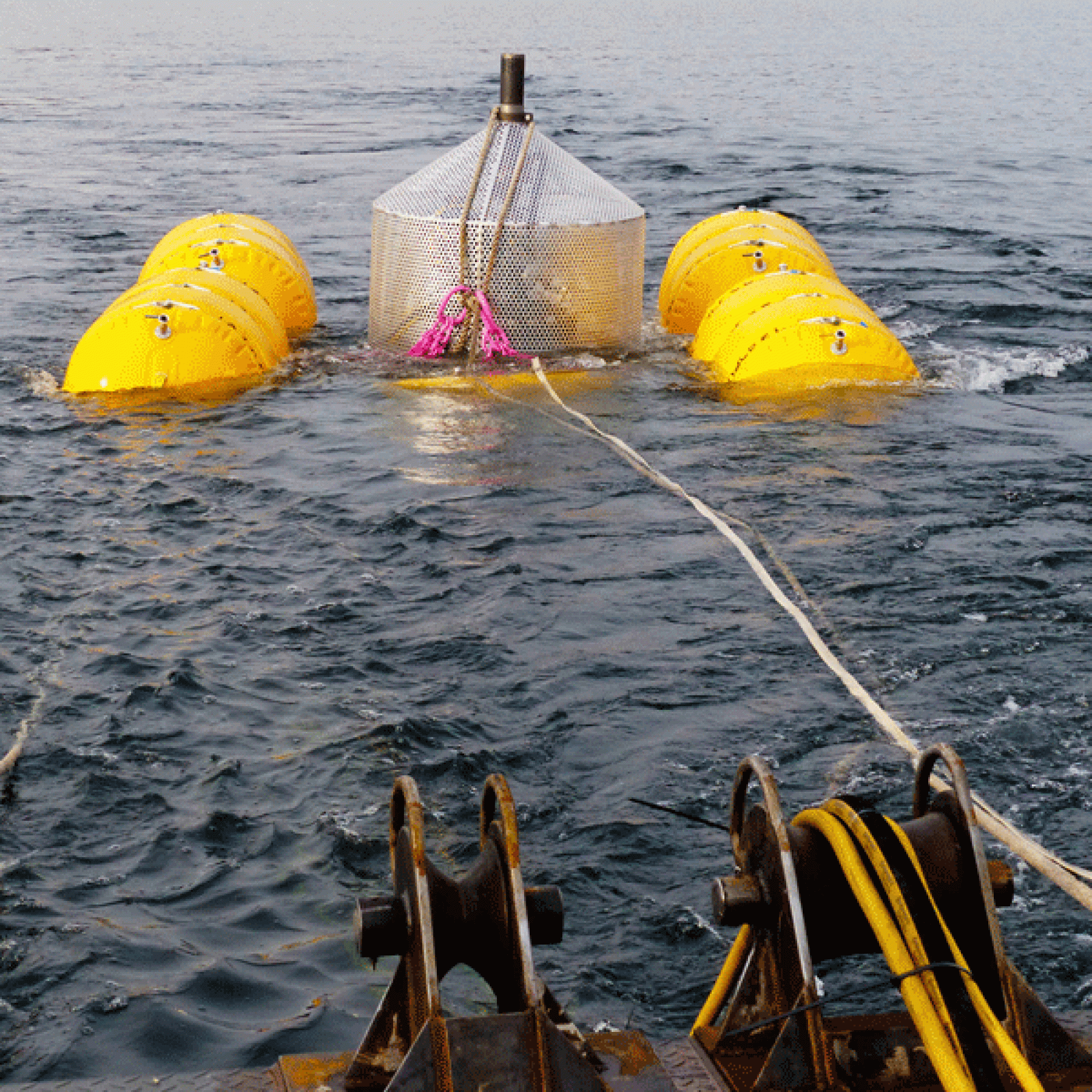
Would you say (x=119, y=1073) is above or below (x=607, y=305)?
below

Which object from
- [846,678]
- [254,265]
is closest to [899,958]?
[846,678]

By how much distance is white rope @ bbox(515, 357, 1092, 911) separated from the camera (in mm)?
4484

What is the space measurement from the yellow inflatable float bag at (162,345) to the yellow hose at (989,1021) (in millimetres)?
9067

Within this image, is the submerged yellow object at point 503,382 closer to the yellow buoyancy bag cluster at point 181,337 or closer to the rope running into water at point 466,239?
the rope running into water at point 466,239

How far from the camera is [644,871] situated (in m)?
6.15

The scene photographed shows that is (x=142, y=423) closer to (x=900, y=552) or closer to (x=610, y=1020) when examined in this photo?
(x=900, y=552)

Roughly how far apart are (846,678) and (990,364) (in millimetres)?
8513

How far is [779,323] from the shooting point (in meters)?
12.2

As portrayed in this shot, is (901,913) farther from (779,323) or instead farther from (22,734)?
(779,323)

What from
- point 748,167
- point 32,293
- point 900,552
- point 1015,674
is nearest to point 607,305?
point 900,552

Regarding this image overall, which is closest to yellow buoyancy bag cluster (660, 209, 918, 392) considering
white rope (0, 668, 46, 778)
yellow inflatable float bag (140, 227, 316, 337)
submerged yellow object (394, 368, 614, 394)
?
submerged yellow object (394, 368, 614, 394)

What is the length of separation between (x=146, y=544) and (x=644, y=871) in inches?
180

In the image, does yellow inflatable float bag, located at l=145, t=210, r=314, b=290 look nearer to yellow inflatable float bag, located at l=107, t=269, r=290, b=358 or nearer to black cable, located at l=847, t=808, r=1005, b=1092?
yellow inflatable float bag, located at l=107, t=269, r=290, b=358

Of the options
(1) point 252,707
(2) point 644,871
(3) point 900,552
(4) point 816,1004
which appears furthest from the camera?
(3) point 900,552
